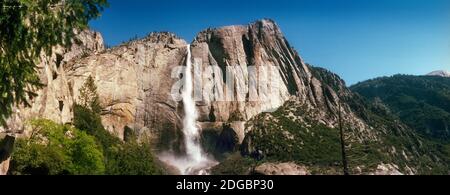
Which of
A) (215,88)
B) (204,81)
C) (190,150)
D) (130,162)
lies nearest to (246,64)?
(215,88)

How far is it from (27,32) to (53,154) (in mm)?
37003

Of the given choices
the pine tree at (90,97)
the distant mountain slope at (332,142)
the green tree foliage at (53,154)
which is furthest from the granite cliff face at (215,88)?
the green tree foliage at (53,154)

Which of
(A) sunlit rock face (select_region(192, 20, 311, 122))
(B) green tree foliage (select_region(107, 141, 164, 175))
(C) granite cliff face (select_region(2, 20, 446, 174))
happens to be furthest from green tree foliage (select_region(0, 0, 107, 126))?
(A) sunlit rock face (select_region(192, 20, 311, 122))

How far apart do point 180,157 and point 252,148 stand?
60.7 feet

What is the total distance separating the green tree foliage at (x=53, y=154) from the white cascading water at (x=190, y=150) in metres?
58.2

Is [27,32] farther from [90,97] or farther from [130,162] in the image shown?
[90,97]

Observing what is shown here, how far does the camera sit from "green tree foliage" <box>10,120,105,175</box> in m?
48.1

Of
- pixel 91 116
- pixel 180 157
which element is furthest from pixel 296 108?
pixel 91 116

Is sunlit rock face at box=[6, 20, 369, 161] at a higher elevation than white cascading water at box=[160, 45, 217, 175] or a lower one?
higher

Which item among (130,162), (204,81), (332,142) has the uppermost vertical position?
(204,81)

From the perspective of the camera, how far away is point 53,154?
→ 167 feet

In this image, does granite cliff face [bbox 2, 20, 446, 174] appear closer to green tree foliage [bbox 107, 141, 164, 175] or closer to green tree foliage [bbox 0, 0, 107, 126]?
green tree foliage [bbox 107, 141, 164, 175]

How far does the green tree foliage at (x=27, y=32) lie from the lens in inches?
623

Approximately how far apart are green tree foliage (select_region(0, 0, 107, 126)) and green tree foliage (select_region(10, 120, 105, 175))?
33231mm
